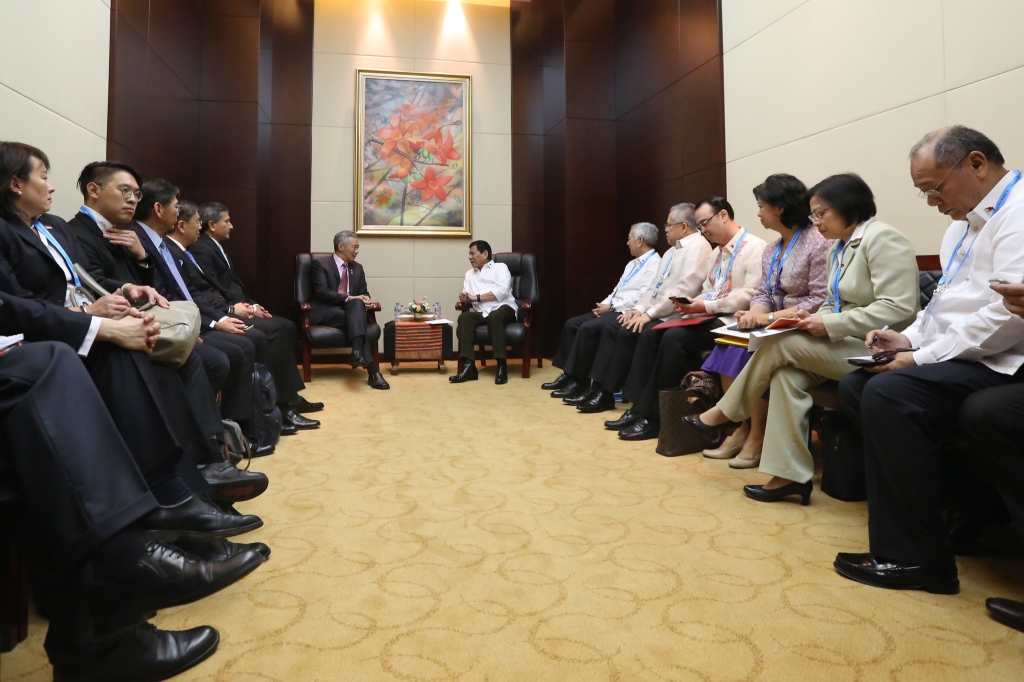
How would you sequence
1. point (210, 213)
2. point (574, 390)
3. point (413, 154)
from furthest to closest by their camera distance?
point (413, 154) → point (574, 390) → point (210, 213)

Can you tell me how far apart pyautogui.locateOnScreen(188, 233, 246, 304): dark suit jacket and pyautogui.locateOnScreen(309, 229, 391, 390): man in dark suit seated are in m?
1.13

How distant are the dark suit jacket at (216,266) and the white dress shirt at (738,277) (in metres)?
3.06

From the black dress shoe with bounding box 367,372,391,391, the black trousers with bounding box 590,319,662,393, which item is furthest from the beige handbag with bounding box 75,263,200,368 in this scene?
the black dress shoe with bounding box 367,372,391,391

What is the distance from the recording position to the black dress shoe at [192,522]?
179cm

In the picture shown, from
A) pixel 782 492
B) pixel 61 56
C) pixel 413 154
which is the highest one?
pixel 413 154

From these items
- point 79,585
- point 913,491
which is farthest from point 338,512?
point 913,491

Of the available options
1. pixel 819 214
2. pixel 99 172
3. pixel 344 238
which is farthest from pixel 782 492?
pixel 344 238

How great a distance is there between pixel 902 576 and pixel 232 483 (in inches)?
79.1

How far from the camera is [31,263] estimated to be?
6.82 feet

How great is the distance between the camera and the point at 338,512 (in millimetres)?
2414

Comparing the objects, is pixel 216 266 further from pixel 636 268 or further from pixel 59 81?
pixel 636 268

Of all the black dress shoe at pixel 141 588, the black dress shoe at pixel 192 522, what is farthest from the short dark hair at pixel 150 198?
the black dress shoe at pixel 141 588

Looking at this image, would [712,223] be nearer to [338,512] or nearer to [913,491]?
[913,491]

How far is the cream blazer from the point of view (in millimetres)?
2398
